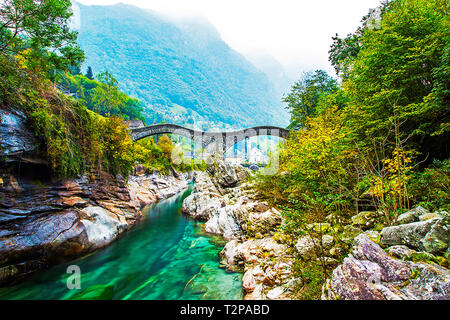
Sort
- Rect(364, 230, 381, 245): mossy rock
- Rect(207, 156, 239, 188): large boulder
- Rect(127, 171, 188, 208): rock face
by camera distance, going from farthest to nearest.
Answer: Rect(207, 156, 239, 188): large boulder
Rect(127, 171, 188, 208): rock face
Rect(364, 230, 381, 245): mossy rock

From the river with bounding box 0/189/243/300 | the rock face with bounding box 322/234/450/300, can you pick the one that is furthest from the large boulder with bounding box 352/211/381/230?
the river with bounding box 0/189/243/300

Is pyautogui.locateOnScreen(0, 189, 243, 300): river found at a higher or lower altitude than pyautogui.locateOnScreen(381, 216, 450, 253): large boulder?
lower

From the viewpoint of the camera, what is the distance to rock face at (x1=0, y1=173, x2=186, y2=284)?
569 cm

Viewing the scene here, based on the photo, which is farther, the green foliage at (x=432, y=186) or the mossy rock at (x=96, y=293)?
the mossy rock at (x=96, y=293)

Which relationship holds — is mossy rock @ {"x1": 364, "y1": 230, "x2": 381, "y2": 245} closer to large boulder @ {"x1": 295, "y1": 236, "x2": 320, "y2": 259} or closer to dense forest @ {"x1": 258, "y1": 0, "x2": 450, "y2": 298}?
dense forest @ {"x1": 258, "y1": 0, "x2": 450, "y2": 298}

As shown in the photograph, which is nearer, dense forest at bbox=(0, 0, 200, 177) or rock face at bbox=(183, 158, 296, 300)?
rock face at bbox=(183, 158, 296, 300)

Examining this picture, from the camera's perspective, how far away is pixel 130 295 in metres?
5.49

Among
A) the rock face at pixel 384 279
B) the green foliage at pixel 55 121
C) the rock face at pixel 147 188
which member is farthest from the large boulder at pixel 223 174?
the rock face at pixel 384 279

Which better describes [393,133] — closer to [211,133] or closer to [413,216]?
[413,216]

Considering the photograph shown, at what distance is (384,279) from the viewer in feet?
7.96

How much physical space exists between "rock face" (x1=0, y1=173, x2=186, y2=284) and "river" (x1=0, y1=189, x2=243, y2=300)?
1.60 ft

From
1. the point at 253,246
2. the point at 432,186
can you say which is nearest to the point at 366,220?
the point at 432,186

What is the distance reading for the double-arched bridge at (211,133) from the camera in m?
26.9

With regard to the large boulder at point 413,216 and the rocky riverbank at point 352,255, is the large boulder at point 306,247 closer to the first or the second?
the rocky riverbank at point 352,255
